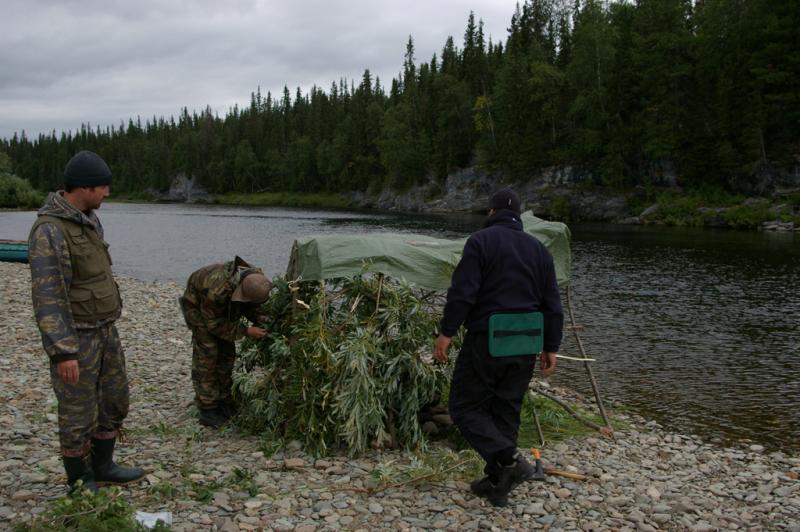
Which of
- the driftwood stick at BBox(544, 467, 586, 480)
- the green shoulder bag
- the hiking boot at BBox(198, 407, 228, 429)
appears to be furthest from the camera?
the hiking boot at BBox(198, 407, 228, 429)

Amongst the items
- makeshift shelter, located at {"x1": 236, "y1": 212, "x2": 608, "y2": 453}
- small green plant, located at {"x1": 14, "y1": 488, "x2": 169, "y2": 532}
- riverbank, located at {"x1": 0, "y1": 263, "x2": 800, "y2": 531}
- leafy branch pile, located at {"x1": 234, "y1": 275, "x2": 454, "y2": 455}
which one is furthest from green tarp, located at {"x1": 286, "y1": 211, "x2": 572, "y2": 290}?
small green plant, located at {"x1": 14, "y1": 488, "x2": 169, "y2": 532}

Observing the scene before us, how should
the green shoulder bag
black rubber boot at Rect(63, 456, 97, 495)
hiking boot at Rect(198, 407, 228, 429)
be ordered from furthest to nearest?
hiking boot at Rect(198, 407, 228, 429) → the green shoulder bag → black rubber boot at Rect(63, 456, 97, 495)

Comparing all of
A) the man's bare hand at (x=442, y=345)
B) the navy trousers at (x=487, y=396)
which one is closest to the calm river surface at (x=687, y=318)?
the navy trousers at (x=487, y=396)

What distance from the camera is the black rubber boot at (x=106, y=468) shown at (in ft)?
18.9

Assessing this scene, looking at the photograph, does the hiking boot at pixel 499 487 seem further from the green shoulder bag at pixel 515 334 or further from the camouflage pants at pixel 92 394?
the camouflage pants at pixel 92 394

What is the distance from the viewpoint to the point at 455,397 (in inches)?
237

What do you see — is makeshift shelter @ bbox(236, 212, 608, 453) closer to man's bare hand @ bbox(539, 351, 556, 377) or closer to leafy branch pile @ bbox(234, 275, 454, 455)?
leafy branch pile @ bbox(234, 275, 454, 455)

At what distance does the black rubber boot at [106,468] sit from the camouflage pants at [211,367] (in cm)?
199

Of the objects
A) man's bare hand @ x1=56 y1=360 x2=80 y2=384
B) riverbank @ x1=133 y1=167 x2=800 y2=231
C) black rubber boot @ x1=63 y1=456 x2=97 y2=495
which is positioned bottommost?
black rubber boot @ x1=63 y1=456 x2=97 y2=495

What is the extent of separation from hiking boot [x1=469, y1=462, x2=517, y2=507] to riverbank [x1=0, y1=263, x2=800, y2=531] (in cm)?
9

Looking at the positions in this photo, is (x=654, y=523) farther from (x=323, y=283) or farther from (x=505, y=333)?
(x=323, y=283)

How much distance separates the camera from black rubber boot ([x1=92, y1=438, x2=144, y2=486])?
577 cm

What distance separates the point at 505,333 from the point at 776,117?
194ft

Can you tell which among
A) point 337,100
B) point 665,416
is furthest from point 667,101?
point 337,100
